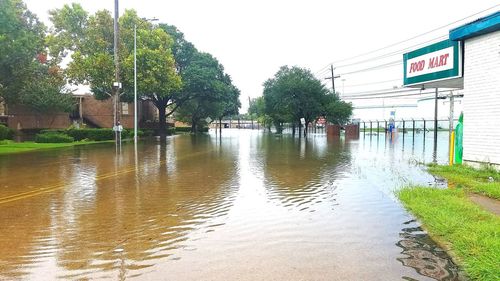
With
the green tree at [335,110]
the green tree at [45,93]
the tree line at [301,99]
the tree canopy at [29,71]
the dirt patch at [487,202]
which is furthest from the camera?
the green tree at [335,110]

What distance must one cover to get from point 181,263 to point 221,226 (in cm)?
181

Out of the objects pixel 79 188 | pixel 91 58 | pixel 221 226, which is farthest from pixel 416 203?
pixel 91 58

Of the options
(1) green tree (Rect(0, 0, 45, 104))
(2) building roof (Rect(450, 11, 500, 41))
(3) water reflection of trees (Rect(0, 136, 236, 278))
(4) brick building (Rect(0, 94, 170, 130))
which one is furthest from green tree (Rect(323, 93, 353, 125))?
(3) water reflection of trees (Rect(0, 136, 236, 278))

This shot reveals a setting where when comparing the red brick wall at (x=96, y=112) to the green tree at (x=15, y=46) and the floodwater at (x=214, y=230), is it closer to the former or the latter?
the green tree at (x=15, y=46)

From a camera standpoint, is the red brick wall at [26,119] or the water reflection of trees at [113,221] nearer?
the water reflection of trees at [113,221]

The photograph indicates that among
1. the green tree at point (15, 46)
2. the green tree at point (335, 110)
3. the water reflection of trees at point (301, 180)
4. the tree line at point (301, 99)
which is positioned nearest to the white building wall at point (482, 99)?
the water reflection of trees at point (301, 180)

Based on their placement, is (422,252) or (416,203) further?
(416,203)

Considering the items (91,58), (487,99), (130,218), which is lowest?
(130,218)

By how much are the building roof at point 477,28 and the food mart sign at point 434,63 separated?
19.4 inches

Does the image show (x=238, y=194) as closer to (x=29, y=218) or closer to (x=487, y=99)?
(x=29, y=218)

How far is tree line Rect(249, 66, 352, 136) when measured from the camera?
48.2 m

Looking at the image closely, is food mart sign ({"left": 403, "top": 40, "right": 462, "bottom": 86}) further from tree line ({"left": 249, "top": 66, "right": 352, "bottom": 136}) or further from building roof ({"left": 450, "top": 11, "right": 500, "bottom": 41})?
tree line ({"left": 249, "top": 66, "right": 352, "bottom": 136})

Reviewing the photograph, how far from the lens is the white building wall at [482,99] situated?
12.7 meters

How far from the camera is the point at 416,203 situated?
26.7 ft
